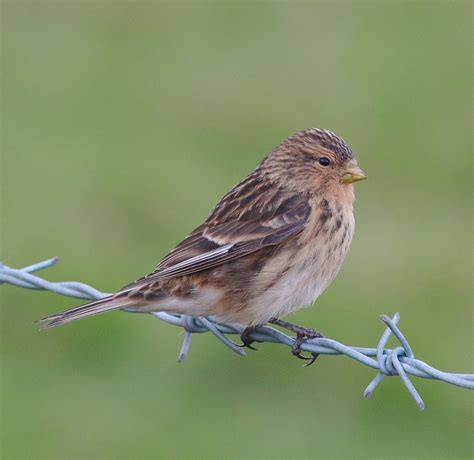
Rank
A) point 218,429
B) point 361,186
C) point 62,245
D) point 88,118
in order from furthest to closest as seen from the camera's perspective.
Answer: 1. point 88,118
2. point 361,186
3. point 62,245
4. point 218,429

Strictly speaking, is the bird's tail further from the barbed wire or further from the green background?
the green background

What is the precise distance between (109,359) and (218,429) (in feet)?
4.68

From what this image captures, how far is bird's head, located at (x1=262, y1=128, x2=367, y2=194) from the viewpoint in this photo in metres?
8.89

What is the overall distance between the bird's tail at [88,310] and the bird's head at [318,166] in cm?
153

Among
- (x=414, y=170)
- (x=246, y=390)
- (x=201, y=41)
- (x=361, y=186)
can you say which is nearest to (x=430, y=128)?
(x=414, y=170)

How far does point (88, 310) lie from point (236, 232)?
1.19m

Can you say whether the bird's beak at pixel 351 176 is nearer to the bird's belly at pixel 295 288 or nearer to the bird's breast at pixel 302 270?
the bird's breast at pixel 302 270

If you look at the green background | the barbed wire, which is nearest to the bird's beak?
the barbed wire

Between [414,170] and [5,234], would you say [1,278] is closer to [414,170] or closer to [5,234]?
[5,234]

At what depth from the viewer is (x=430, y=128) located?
18.0 meters

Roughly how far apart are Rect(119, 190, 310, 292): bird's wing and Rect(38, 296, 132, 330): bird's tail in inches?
5.6

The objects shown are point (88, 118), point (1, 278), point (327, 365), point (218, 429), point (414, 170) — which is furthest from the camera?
point (88, 118)

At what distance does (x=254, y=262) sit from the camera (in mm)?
8555

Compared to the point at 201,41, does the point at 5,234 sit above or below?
below
